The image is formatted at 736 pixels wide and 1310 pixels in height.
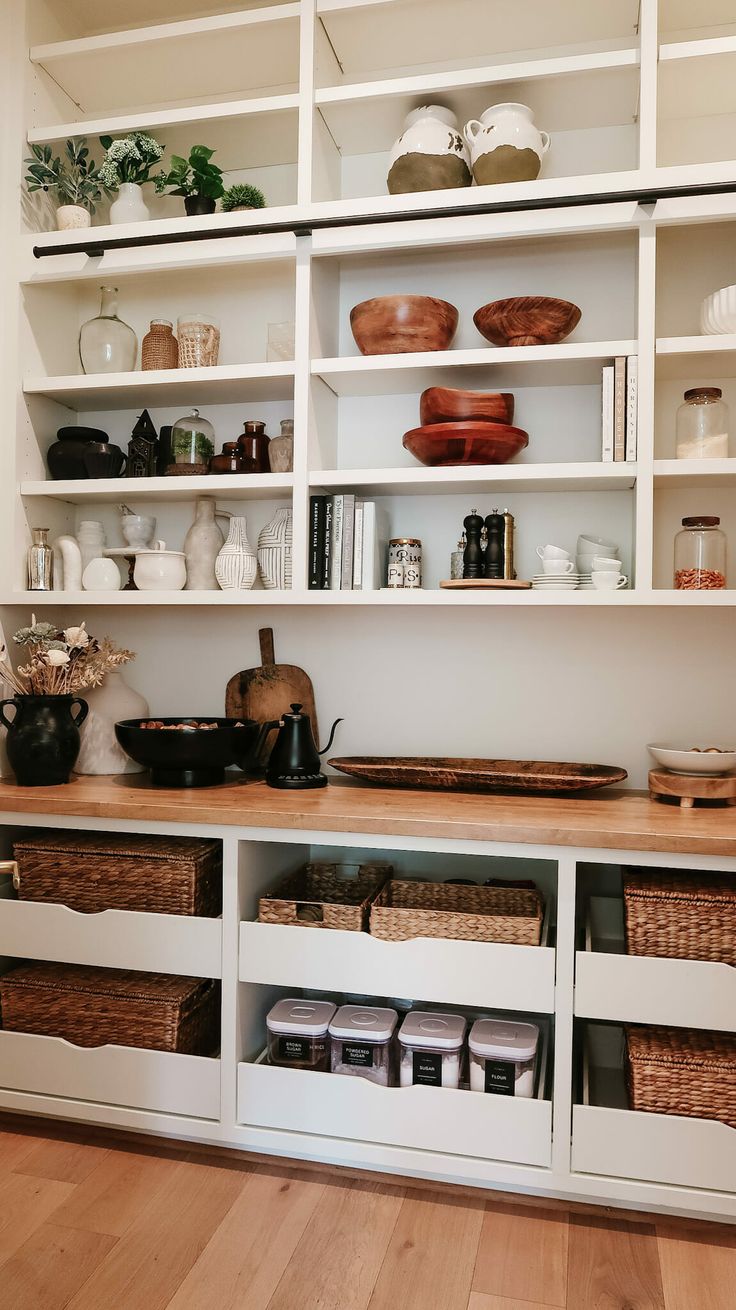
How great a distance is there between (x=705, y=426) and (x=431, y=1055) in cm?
156

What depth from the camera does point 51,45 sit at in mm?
2340

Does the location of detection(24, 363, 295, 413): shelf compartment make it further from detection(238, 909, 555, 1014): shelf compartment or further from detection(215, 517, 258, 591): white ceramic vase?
detection(238, 909, 555, 1014): shelf compartment

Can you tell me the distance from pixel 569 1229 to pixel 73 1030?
1.16m

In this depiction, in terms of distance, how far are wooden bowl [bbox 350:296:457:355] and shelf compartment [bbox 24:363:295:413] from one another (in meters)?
0.22

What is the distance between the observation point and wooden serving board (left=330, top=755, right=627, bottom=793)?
2.05 meters

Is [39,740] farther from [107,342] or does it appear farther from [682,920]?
[682,920]

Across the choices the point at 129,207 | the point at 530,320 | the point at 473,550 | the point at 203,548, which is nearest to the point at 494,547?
the point at 473,550

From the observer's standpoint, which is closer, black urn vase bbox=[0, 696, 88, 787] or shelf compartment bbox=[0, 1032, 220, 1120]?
shelf compartment bbox=[0, 1032, 220, 1120]

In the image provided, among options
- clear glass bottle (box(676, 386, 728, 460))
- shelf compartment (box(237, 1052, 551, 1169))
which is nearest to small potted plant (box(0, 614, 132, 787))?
shelf compartment (box(237, 1052, 551, 1169))

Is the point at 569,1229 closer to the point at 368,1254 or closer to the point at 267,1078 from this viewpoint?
the point at 368,1254

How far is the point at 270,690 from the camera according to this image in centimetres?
251

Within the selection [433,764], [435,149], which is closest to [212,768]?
[433,764]

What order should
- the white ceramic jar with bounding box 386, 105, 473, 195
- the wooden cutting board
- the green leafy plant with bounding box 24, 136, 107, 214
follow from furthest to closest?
1. the wooden cutting board
2. the green leafy plant with bounding box 24, 136, 107, 214
3. the white ceramic jar with bounding box 386, 105, 473, 195

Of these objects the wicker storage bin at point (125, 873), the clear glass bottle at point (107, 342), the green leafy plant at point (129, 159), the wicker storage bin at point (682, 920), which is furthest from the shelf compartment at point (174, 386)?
the wicker storage bin at point (682, 920)
